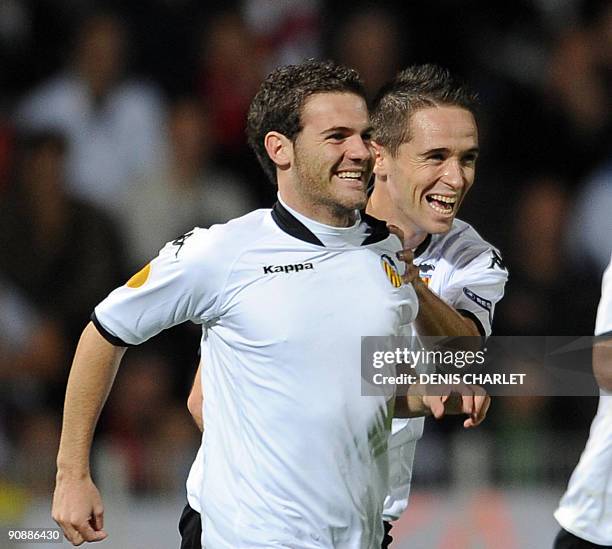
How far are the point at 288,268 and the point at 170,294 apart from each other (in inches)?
12.3

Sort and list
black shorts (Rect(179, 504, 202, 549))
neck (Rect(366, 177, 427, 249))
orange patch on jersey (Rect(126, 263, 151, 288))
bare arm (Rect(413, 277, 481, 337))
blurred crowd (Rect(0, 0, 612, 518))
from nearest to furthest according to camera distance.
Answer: orange patch on jersey (Rect(126, 263, 151, 288)) → bare arm (Rect(413, 277, 481, 337)) → black shorts (Rect(179, 504, 202, 549)) → neck (Rect(366, 177, 427, 249)) → blurred crowd (Rect(0, 0, 612, 518))

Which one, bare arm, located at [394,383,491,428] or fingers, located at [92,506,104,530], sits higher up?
bare arm, located at [394,383,491,428]

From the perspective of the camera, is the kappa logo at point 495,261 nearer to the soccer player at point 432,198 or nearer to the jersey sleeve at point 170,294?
the soccer player at point 432,198

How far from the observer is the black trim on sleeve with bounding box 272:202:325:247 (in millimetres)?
3318

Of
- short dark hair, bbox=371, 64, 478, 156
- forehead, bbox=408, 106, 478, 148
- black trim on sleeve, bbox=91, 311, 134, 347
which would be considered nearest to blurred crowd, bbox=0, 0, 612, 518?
short dark hair, bbox=371, 64, 478, 156

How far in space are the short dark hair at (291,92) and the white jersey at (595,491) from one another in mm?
1026

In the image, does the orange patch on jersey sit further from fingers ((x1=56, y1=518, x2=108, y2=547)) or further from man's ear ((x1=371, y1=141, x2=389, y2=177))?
man's ear ((x1=371, y1=141, x2=389, y2=177))

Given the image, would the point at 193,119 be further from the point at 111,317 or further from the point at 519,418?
the point at 111,317

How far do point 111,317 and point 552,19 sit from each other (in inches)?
245

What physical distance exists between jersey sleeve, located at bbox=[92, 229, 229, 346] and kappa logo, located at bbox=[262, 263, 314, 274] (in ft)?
0.37

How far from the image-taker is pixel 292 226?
11.0ft

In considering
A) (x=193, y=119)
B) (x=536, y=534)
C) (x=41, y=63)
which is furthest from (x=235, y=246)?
(x=41, y=63)

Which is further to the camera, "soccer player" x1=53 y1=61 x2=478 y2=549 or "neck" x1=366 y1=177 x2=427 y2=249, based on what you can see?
"neck" x1=366 y1=177 x2=427 y2=249

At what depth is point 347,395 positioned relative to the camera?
321 centimetres
